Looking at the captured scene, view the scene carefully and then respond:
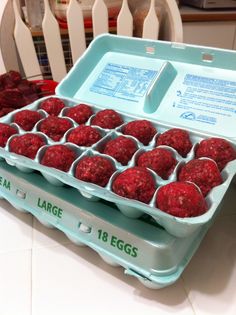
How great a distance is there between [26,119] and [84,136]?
0.16 meters

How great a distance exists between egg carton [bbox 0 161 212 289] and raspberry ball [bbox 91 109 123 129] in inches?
7.0

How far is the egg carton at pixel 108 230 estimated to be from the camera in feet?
1.63

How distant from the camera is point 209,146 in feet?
1.95

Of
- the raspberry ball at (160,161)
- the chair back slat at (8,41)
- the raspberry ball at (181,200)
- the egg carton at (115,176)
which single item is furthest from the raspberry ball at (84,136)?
the chair back slat at (8,41)

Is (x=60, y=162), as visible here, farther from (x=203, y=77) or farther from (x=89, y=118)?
(x=203, y=77)

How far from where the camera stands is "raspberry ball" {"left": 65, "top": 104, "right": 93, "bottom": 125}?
745 millimetres

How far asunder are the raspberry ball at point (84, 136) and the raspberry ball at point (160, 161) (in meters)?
0.12

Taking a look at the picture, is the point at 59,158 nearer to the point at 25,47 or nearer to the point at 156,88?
the point at 156,88

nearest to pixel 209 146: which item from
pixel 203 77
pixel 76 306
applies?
pixel 203 77

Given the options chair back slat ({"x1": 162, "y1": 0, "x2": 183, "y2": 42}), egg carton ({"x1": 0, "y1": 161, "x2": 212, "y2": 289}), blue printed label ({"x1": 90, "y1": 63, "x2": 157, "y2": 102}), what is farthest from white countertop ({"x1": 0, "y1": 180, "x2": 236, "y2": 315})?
chair back slat ({"x1": 162, "y1": 0, "x2": 183, "y2": 42})

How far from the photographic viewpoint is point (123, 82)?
0.85m

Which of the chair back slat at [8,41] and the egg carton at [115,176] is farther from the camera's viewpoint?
the chair back slat at [8,41]

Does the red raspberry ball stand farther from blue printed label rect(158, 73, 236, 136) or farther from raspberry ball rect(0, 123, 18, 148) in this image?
blue printed label rect(158, 73, 236, 136)

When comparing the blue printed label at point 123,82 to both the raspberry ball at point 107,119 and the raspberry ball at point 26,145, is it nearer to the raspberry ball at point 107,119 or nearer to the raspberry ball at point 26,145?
→ the raspberry ball at point 107,119
